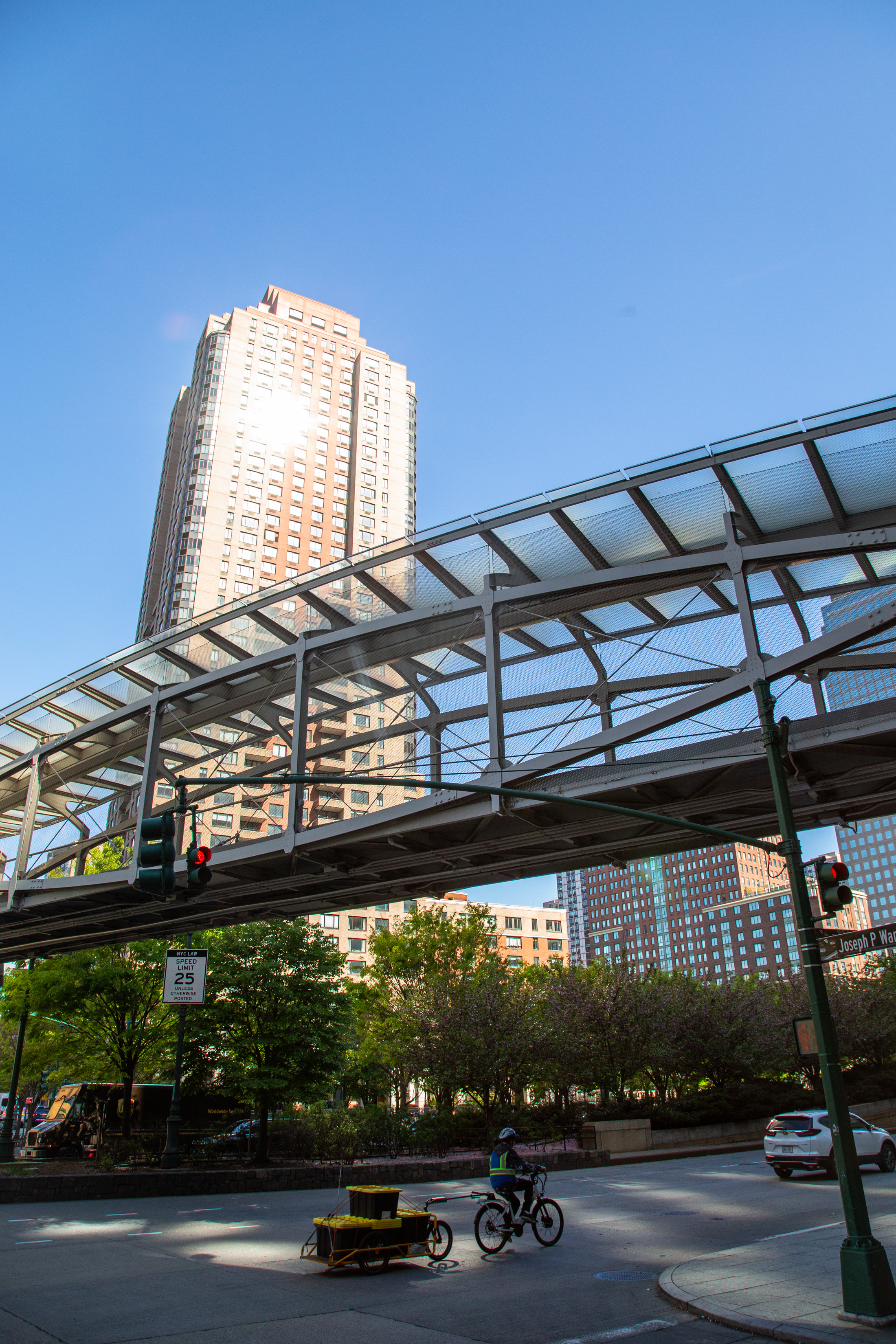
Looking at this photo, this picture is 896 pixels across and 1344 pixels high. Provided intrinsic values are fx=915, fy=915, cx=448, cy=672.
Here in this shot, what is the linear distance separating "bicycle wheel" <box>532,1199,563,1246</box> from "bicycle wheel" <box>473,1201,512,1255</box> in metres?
0.49

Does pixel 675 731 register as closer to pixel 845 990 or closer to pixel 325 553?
pixel 845 990

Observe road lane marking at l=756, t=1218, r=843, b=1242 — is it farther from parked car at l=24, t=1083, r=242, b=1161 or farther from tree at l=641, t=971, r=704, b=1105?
parked car at l=24, t=1083, r=242, b=1161

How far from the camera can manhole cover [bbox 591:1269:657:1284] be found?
34.3 feet

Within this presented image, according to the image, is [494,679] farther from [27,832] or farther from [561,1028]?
[561,1028]

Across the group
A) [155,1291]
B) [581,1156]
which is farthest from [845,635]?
[581,1156]

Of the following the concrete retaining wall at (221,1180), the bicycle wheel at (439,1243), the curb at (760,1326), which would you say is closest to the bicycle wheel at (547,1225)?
the bicycle wheel at (439,1243)

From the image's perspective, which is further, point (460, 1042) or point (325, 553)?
point (325, 553)

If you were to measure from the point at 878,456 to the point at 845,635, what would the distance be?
4553mm

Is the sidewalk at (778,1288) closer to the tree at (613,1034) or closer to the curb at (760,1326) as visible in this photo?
the curb at (760,1326)

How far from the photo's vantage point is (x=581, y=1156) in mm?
25328

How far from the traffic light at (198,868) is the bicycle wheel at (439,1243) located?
5.28m

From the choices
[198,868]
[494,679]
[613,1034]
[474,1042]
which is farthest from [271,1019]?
[198,868]

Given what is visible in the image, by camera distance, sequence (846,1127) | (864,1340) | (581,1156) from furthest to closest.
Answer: (581,1156) → (846,1127) → (864,1340)

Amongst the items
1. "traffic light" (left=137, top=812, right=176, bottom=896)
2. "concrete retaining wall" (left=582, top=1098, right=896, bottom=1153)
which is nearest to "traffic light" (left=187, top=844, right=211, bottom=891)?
"traffic light" (left=137, top=812, right=176, bottom=896)
